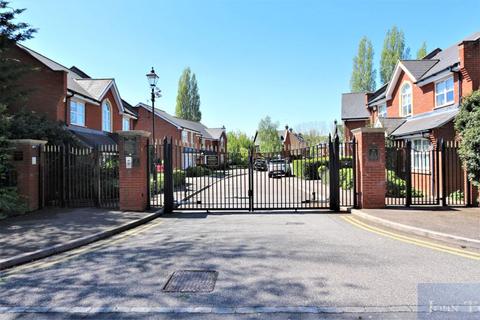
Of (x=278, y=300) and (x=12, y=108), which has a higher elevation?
(x=12, y=108)

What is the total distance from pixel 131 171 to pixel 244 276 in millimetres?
7619

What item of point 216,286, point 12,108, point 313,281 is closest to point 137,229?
point 216,286

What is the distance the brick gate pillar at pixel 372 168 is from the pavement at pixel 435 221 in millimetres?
506

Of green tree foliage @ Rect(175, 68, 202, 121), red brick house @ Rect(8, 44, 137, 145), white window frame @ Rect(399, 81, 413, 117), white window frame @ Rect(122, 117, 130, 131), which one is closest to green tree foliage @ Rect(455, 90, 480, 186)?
white window frame @ Rect(399, 81, 413, 117)

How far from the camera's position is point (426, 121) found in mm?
19578

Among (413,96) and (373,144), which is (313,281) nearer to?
(373,144)

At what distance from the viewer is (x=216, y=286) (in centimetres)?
512

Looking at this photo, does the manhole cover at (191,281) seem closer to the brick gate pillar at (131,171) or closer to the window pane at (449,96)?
the brick gate pillar at (131,171)

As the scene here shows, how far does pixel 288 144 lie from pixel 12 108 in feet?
251

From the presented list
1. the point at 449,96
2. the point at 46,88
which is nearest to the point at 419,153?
the point at 449,96

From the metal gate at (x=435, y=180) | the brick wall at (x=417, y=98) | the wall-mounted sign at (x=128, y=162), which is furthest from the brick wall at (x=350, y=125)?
the wall-mounted sign at (x=128, y=162)

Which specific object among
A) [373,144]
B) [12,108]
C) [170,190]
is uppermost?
[12,108]

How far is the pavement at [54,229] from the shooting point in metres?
7.04

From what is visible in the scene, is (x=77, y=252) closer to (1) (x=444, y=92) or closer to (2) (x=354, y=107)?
(1) (x=444, y=92)
